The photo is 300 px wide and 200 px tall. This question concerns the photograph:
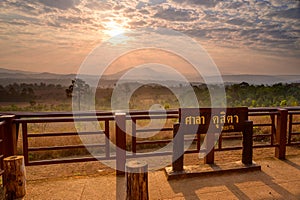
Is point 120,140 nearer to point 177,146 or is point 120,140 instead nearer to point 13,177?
point 177,146

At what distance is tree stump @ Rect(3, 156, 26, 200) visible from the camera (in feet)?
11.6

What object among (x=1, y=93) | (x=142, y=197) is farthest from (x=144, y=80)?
(x=142, y=197)

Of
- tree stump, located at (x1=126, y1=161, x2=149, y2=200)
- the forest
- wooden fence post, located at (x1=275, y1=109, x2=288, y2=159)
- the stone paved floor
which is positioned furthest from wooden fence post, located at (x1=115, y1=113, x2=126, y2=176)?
the forest

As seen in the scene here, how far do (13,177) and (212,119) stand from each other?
3.56 meters

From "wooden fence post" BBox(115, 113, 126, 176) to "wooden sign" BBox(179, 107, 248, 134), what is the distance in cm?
110

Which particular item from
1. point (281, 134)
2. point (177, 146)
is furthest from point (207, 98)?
point (177, 146)

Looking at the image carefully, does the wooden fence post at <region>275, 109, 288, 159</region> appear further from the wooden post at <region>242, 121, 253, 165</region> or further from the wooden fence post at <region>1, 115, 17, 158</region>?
the wooden fence post at <region>1, 115, 17, 158</region>

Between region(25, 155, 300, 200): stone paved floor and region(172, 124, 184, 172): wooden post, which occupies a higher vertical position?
region(172, 124, 184, 172): wooden post

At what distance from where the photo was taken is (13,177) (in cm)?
359

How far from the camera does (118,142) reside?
4.50 m

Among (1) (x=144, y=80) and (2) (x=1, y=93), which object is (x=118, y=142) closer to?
(2) (x=1, y=93)

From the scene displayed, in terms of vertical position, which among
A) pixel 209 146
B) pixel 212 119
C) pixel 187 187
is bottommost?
pixel 187 187

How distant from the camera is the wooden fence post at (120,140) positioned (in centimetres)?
443

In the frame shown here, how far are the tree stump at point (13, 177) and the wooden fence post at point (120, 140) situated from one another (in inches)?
64.3
